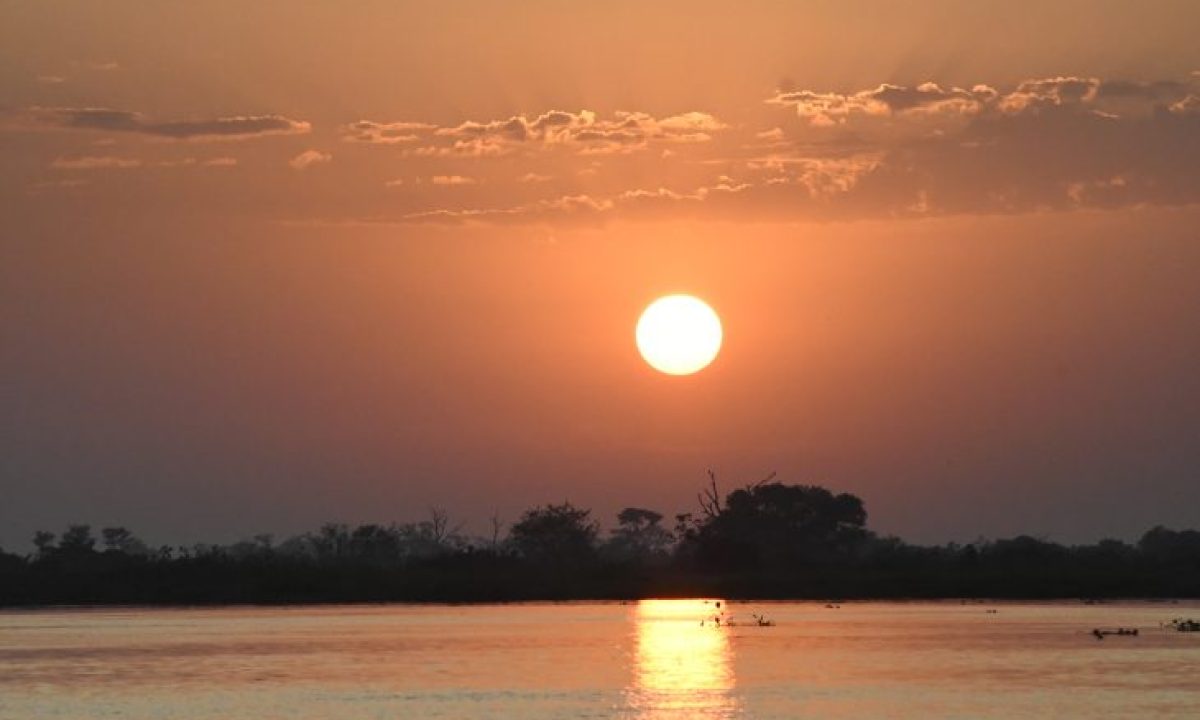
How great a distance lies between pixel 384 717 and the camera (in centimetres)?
4369

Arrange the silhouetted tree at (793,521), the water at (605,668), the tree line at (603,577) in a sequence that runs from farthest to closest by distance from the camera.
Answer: the silhouetted tree at (793,521), the tree line at (603,577), the water at (605,668)

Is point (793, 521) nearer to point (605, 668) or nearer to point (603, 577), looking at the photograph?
point (603, 577)

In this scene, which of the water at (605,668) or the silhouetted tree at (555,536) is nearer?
the water at (605,668)

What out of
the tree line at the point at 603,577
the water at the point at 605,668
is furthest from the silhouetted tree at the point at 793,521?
the water at the point at 605,668

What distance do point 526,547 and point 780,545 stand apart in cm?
2136

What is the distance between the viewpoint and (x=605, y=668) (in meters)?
56.7

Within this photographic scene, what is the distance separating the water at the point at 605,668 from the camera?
1793 inches

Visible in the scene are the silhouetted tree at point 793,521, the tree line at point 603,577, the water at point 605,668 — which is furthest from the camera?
the silhouetted tree at point 793,521

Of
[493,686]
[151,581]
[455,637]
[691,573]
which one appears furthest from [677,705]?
[691,573]

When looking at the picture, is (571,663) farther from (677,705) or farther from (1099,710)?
(1099,710)

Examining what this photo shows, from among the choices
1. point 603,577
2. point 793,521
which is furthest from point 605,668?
point 793,521

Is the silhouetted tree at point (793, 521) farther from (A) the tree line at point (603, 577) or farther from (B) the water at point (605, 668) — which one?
(B) the water at point (605, 668)

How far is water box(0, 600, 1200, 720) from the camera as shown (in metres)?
45.5

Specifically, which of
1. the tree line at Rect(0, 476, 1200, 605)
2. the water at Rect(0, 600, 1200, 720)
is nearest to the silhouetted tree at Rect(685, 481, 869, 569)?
the tree line at Rect(0, 476, 1200, 605)
